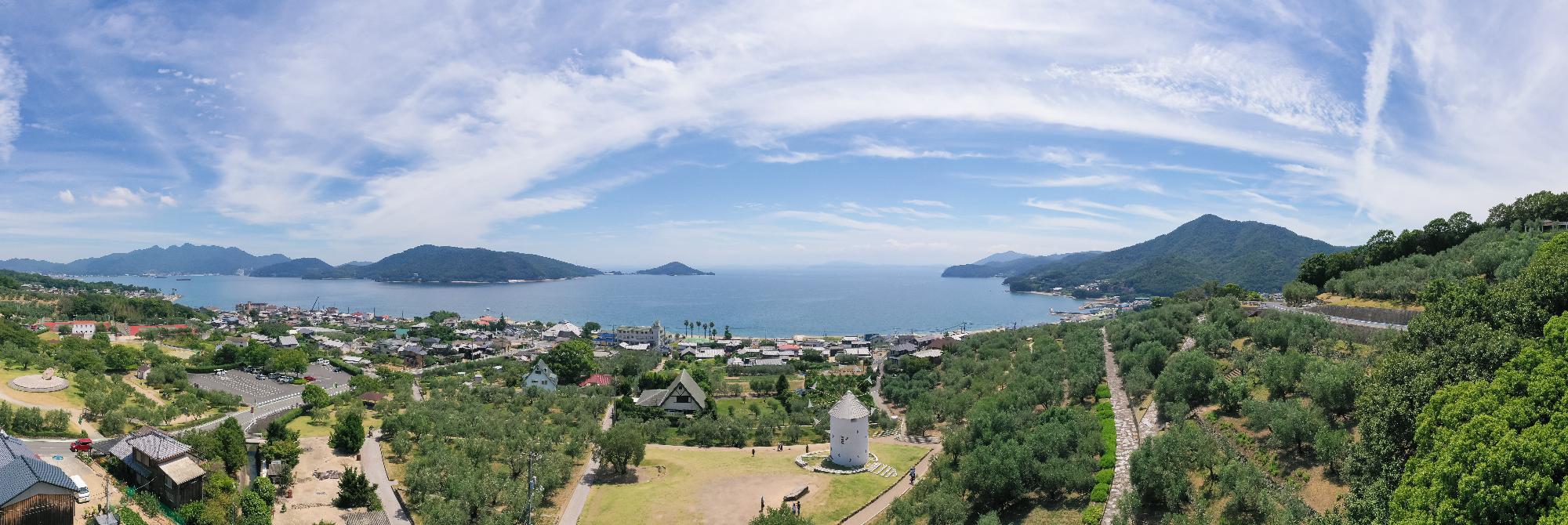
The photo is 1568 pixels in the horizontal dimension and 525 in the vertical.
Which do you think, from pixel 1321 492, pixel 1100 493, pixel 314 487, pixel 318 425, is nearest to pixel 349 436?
pixel 314 487

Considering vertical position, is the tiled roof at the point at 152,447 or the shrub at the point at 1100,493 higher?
the tiled roof at the point at 152,447

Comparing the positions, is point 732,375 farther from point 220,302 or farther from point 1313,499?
point 220,302

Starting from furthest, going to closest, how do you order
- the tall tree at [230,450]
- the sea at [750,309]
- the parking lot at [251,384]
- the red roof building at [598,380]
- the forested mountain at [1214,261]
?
the forested mountain at [1214,261], the sea at [750,309], the red roof building at [598,380], the parking lot at [251,384], the tall tree at [230,450]

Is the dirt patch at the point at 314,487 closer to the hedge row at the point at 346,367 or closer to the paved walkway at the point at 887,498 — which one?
the paved walkway at the point at 887,498

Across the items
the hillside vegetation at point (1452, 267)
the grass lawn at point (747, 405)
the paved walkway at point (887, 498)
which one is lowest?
the paved walkway at point (887, 498)

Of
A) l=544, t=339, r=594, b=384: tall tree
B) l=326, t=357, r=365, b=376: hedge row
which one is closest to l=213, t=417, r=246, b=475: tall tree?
l=544, t=339, r=594, b=384: tall tree

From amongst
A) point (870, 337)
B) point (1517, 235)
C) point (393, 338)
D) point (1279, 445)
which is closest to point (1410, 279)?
point (1517, 235)

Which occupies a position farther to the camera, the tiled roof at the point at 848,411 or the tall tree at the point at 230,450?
the tiled roof at the point at 848,411

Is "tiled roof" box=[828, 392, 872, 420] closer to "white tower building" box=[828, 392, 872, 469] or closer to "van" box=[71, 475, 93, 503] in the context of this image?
"white tower building" box=[828, 392, 872, 469]

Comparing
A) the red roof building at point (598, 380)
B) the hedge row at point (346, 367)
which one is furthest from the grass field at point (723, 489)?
the hedge row at point (346, 367)
